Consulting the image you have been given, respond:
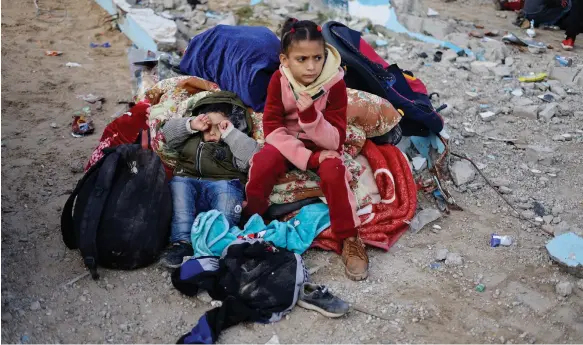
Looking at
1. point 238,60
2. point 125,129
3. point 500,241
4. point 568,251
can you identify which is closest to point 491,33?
point 238,60

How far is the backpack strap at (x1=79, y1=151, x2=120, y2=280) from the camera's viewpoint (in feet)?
9.47

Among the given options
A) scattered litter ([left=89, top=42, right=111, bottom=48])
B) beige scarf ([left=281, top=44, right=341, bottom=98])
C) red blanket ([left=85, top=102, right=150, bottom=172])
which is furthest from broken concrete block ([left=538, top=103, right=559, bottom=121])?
scattered litter ([left=89, top=42, right=111, bottom=48])

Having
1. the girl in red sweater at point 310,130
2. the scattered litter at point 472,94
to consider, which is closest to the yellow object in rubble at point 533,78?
the scattered litter at point 472,94

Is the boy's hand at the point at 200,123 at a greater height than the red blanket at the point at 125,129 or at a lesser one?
greater

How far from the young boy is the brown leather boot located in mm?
683

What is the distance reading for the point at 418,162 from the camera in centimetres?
417

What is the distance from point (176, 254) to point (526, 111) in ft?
12.0

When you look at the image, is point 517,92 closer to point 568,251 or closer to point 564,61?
point 564,61

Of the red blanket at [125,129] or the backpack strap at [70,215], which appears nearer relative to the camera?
the backpack strap at [70,215]

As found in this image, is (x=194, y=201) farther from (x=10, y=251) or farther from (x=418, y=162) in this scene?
(x=418, y=162)

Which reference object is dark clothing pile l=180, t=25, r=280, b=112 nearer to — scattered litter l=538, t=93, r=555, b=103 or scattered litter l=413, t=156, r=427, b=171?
scattered litter l=413, t=156, r=427, b=171

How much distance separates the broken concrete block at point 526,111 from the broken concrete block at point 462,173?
1330 millimetres

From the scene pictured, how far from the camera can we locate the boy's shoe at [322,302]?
2791mm

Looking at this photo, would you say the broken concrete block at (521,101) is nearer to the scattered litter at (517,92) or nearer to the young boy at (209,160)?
the scattered litter at (517,92)
